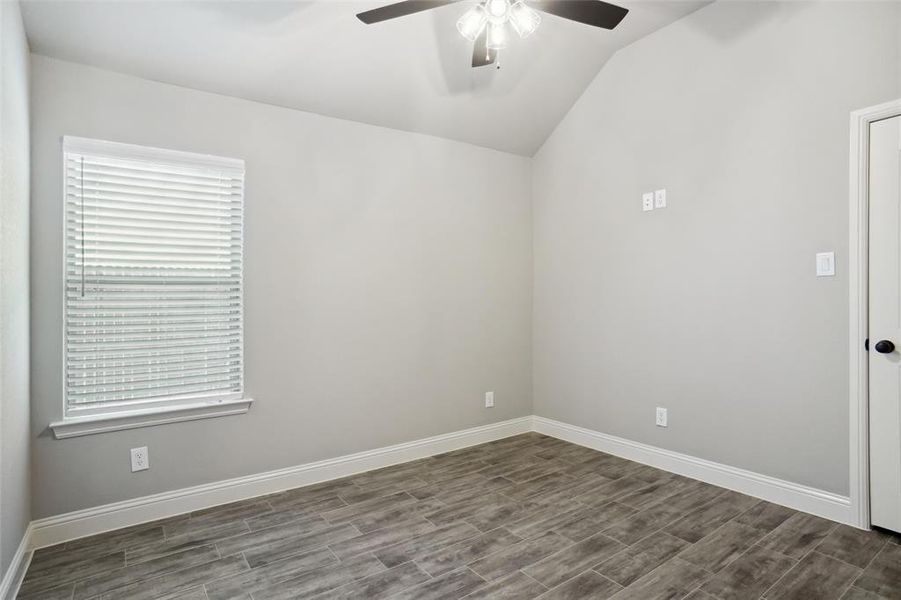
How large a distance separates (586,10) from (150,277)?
260cm

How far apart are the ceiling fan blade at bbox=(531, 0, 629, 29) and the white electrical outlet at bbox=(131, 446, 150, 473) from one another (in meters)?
3.01

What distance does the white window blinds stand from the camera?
8.31 feet

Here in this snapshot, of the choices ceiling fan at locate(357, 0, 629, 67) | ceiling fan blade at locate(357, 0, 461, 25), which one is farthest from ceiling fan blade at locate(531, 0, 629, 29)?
ceiling fan blade at locate(357, 0, 461, 25)

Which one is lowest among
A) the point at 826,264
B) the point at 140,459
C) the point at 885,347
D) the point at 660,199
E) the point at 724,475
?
the point at 724,475

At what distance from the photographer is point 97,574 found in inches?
85.9

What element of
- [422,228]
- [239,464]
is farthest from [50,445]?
[422,228]

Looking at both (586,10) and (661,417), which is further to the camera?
(661,417)

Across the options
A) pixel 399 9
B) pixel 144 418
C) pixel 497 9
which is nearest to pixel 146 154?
pixel 144 418

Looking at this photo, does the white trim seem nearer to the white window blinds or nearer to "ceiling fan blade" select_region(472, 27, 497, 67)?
the white window blinds

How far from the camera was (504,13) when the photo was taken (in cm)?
211

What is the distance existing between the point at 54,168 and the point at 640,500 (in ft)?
12.0

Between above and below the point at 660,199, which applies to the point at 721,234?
below

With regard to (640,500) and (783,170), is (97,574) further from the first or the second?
(783,170)

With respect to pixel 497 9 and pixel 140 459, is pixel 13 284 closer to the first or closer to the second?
pixel 140 459
